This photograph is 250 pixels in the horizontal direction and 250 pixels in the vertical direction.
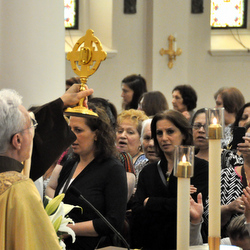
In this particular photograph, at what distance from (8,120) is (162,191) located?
1930 mm

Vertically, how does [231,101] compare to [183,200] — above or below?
below

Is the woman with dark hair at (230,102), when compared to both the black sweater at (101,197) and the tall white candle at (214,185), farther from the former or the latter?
the tall white candle at (214,185)

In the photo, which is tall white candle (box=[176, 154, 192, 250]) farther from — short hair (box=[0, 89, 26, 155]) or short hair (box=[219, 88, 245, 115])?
short hair (box=[219, 88, 245, 115])

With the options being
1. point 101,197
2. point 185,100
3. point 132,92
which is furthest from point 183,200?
point 132,92

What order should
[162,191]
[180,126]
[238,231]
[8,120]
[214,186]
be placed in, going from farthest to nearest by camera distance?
[180,126] < [162,191] < [238,231] < [8,120] < [214,186]

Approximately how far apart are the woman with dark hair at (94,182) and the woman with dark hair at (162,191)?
0.85 feet

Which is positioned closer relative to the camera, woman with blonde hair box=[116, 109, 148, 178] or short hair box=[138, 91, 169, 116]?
woman with blonde hair box=[116, 109, 148, 178]

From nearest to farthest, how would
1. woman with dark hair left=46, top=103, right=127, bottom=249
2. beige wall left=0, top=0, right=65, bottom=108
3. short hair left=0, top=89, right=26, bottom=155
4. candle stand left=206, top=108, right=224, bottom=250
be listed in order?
candle stand left=206, top=108, right=224, bottom=250, short hair left=0, top=89, right=26, bottom=155, woman with dark hair left=46, top=103, right=127, bottom=249, beige wall left=0, top=0, right=65, bottom=108

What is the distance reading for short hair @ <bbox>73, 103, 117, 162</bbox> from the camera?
4.06 metres

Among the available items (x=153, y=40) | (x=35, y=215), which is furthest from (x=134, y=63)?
(x=35, y=215)

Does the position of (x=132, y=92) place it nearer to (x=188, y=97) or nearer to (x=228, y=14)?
(x=188, y=97)

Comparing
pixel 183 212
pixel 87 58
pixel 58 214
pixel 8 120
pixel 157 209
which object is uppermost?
pixel 87 58

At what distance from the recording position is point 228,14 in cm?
1271

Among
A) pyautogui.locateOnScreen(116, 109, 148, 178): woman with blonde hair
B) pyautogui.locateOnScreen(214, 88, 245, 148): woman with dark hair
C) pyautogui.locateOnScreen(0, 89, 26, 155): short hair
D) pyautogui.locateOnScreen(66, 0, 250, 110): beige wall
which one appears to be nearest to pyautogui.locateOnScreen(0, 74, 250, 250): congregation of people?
pyautogui.locateOnScreen(0, 89, 26, 155): short hair
